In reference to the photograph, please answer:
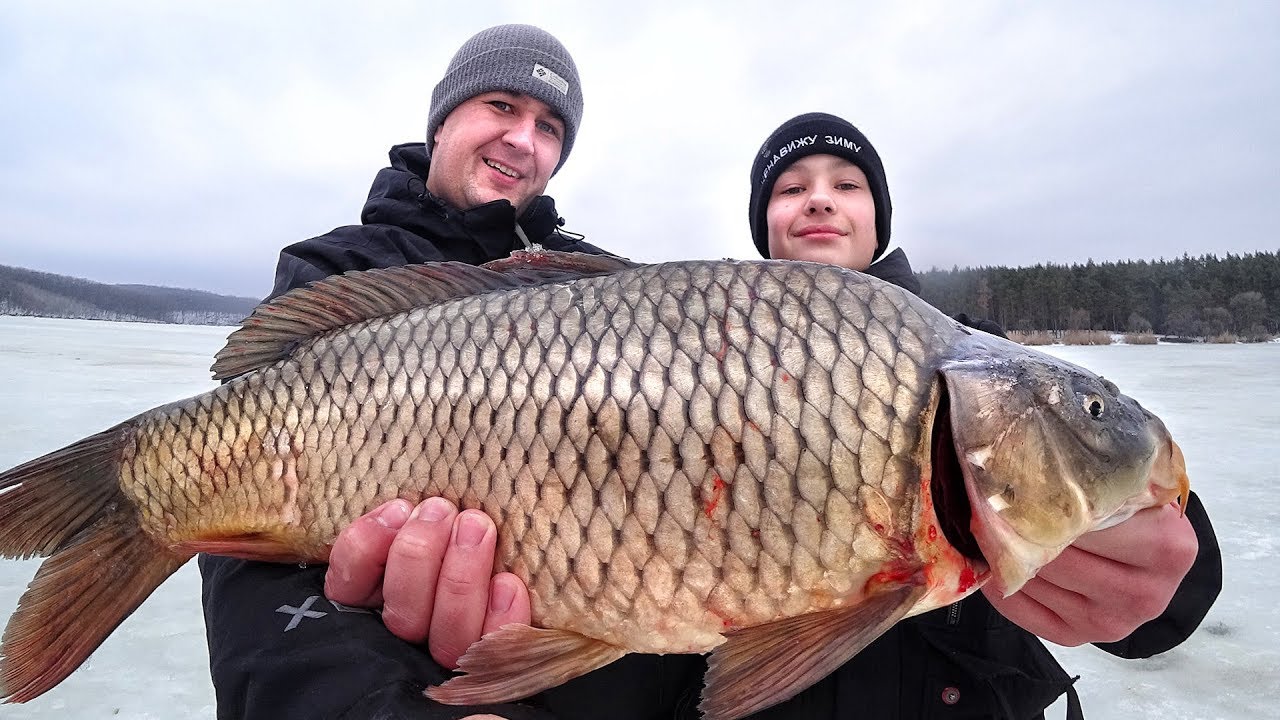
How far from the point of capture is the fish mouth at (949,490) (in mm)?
997

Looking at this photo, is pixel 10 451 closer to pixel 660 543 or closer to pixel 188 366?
pixel 660 543

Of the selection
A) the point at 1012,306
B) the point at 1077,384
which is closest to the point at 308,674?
the point at 1077,384

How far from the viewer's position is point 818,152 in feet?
7.72

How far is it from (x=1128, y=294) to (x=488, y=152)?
3857 centimetres

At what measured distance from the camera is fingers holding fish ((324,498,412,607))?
1085 mm

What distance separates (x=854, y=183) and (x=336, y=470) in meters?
1.93

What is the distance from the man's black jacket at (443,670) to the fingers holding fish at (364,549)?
0.14 feet

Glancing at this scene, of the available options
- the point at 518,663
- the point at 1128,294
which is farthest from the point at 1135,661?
the point at 1128,294

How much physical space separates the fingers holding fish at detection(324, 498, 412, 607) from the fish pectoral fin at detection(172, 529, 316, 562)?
0.06 m

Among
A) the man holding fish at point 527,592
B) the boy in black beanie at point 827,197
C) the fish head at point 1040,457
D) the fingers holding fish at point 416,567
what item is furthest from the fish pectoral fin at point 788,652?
the boy in black beanie at point 827,197

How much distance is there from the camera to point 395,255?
1.78 m

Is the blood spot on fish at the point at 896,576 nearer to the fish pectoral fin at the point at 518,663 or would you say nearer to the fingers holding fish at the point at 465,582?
the fish pectoral fin at the point at 518,663

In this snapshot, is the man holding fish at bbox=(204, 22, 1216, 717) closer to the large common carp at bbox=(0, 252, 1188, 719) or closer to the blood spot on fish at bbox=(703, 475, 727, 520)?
the large common carp at bbox=(0, 252, 1188, 719)

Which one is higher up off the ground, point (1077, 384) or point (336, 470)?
point (1077, 384)
